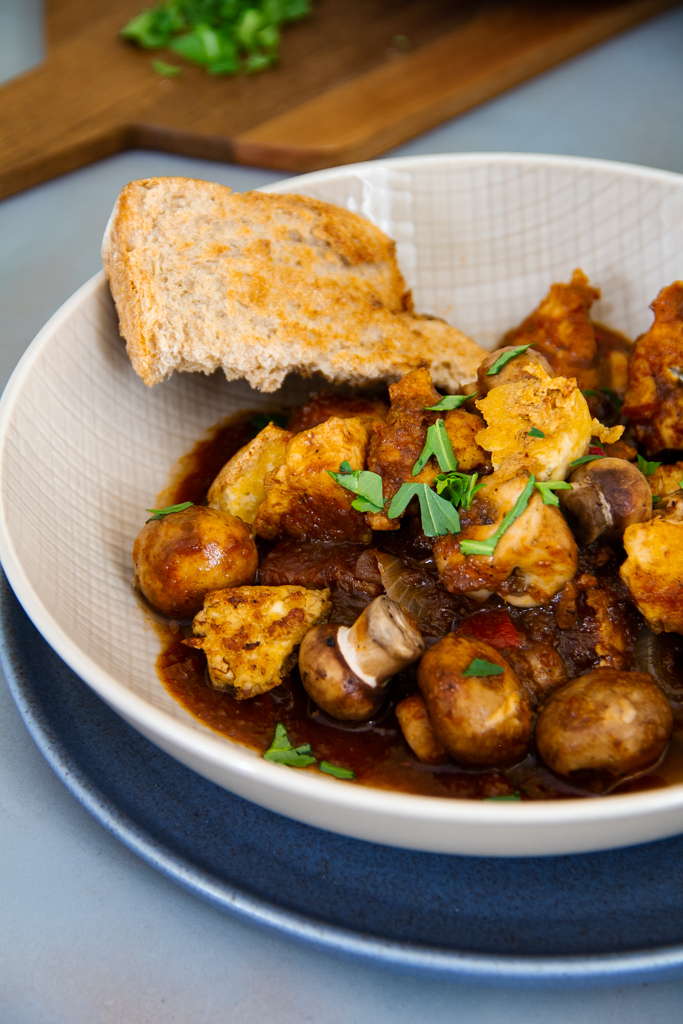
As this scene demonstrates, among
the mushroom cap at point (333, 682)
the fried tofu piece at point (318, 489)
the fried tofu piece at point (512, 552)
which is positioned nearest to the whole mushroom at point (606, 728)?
the fried tofu piece at point (512, 552)

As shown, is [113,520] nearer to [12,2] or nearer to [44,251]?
[44,251]

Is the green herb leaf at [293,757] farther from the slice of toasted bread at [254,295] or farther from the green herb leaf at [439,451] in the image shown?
the slice of toasted bread at [254,295]

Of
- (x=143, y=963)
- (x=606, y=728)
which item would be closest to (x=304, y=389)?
(x=606, y=728)

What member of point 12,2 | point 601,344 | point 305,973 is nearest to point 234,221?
point 601,344

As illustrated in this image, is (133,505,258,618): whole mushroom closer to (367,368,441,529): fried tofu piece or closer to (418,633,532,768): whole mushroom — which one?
(367,368,441,529): fried tofu piece

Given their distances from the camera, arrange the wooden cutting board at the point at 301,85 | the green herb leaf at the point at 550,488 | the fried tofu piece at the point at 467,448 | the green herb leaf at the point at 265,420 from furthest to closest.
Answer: the wooden cutting board at the point at 301,85 → the green herb leaf at the point at 265,420 → the fried tofu piece at the point at 467,448 → the green herb leaf at the point at 550,488

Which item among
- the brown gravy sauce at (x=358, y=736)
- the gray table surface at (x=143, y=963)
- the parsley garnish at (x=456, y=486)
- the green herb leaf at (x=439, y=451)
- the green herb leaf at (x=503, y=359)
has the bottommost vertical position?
the gray table surface at (x=143, y=963)

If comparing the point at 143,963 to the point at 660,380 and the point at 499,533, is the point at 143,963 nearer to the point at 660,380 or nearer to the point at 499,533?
the point at 499,533
